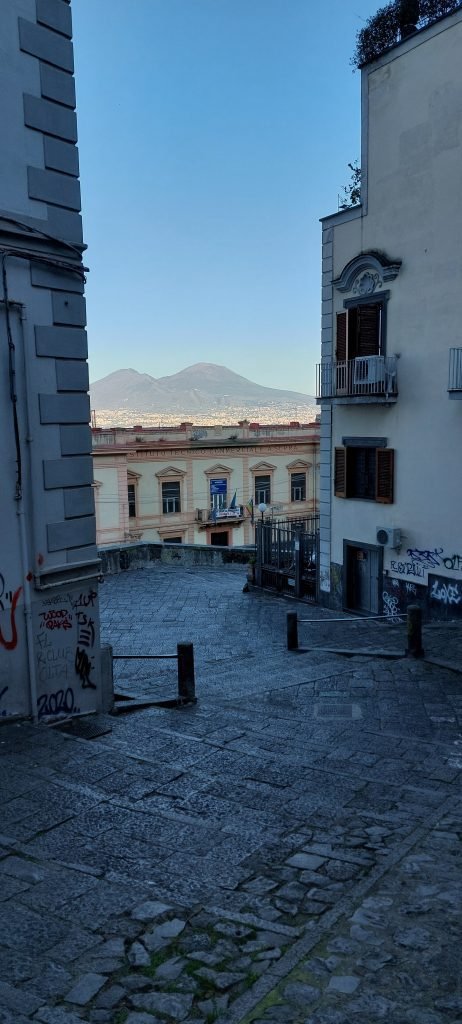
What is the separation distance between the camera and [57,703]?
756 centimetres

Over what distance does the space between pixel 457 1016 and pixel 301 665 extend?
26.9ft

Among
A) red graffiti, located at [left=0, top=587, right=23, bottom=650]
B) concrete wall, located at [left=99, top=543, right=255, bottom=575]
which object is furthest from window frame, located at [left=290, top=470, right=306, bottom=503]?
red graffiti, located at [left=0, top=587, right=23, bottom=650]

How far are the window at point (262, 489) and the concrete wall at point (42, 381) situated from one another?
35.6 meters

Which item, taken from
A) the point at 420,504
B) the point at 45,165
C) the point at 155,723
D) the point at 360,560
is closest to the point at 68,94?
the point at 45,165

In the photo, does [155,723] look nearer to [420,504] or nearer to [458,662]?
[458,662]

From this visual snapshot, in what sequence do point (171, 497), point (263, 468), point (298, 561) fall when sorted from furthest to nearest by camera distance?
point (263, 468), point (171, 497), point (298, 561)

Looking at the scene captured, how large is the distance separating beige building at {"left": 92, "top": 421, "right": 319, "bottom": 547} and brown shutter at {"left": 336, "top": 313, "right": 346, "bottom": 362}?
1987cm

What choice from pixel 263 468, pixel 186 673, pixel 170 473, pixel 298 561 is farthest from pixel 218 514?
pixel 186 673

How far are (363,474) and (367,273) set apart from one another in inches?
181

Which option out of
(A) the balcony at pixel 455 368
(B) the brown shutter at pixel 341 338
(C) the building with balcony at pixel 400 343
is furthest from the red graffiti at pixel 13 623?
(B) the brown shutter at pixel 341 338

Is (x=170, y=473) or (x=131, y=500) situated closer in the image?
(x=131, y=500)

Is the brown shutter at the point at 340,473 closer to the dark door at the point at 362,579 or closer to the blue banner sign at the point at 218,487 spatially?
the dark door at the point at 362,579

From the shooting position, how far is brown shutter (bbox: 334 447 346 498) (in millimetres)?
18281

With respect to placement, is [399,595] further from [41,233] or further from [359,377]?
[41,233]
